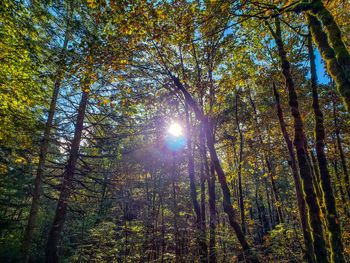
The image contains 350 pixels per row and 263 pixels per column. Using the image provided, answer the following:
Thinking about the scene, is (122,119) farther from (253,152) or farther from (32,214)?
(253,152)

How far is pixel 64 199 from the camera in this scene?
23.2 ft

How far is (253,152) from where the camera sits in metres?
8.45

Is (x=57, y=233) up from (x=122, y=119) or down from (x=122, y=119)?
down

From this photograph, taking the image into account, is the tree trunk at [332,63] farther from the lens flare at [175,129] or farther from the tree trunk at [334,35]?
the lens flare at [175,129]

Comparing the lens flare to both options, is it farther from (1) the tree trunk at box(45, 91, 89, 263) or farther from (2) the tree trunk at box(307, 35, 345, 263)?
(2) the tree trunk at box(307, 35, 345, 263)

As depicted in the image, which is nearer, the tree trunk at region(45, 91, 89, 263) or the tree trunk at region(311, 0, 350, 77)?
the tree trunk at region(311, 0, 350, 77)

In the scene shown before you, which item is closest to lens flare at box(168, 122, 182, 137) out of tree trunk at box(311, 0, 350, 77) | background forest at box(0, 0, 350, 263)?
background forest at box(0, 0, 350, 263)

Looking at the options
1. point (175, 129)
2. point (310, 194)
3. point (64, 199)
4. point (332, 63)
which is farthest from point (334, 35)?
point (64, 199)

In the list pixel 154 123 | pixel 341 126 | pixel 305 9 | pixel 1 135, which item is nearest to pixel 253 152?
pixel 341 126

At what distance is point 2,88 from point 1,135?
5.65 feet

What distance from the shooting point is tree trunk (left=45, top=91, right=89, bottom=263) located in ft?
22.8

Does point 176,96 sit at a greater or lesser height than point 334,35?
greater

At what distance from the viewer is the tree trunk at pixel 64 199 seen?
6957 millimetres

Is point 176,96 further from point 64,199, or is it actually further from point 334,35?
point 64,199
